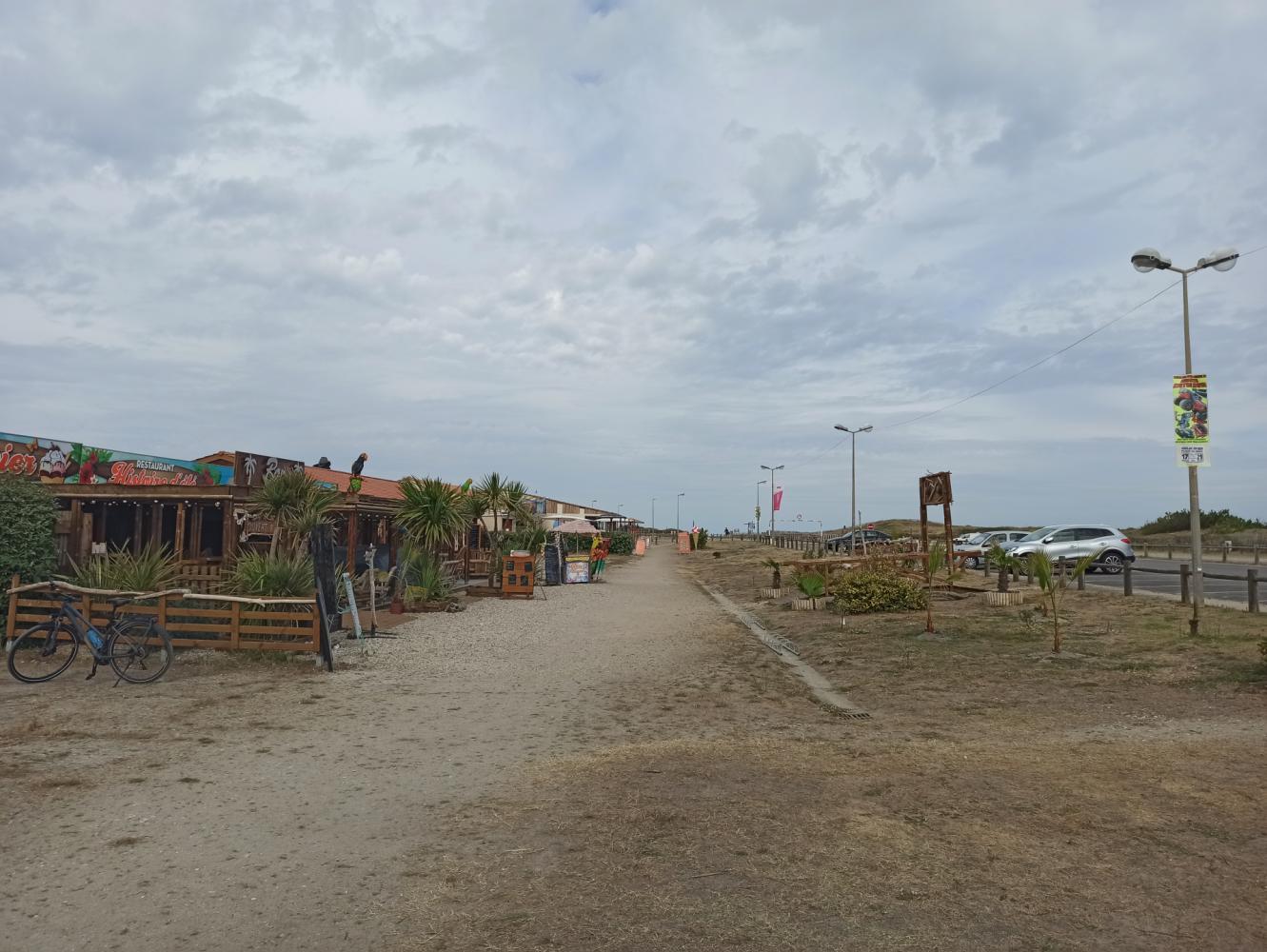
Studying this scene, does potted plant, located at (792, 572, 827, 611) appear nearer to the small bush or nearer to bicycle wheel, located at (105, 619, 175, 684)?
bicycle wheel, located at (105, 619, 175, 684)

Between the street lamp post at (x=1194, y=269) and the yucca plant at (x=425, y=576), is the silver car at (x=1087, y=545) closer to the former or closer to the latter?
the street lamp post at (x=1194, y=269)

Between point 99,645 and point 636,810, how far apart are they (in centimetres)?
787

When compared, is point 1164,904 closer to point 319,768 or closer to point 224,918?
point 224,918

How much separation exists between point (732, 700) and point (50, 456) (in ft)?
61.2

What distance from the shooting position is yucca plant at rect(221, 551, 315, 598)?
513 inches

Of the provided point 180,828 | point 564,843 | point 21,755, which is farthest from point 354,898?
point 21,755

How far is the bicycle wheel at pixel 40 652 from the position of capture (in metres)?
10.4

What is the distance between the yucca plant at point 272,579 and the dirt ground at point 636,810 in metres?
1.47

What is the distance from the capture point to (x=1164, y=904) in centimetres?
427

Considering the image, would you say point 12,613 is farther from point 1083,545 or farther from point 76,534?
point 1083,545

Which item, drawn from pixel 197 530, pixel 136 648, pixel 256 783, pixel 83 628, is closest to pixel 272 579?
pixel 136 648

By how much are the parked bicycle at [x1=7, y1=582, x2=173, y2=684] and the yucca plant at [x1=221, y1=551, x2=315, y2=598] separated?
6.40 feet

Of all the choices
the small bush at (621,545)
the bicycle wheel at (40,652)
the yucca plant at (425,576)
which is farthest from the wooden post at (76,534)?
the small bush at (621,545)

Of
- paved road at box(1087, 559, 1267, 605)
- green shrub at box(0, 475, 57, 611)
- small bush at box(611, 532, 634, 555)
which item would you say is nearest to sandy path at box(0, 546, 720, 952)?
green shrub at box(0, 475, 57, 611)
